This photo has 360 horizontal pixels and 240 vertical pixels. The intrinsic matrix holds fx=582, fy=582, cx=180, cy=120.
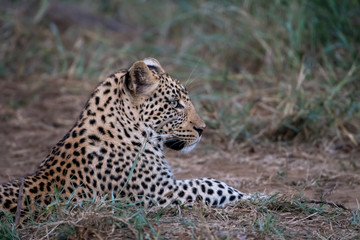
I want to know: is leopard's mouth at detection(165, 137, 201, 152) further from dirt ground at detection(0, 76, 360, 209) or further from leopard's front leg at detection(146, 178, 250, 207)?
dirt ground at detection(0, 76, 360, 209)

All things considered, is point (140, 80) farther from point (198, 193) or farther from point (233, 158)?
point (233, 158)

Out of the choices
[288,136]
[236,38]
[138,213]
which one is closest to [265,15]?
[236,38]

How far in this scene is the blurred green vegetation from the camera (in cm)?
820

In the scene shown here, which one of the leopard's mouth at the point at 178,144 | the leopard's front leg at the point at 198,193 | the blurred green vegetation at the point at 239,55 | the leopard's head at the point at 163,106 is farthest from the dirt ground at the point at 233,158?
the leopard's head at the point at 163,106

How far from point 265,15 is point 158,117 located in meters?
5.59

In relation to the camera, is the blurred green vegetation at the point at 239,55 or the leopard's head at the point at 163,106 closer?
the leopard's head at the point at 163,106

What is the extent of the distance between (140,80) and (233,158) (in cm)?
272

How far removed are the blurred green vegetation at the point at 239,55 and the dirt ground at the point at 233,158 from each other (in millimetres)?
317

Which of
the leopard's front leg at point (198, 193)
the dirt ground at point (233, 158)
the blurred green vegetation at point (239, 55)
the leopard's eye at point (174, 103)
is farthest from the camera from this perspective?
the blurred green vegetation at point (239, 55)

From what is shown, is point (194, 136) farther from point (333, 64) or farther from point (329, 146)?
point (333, 64)

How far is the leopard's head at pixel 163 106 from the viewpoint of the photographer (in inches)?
207

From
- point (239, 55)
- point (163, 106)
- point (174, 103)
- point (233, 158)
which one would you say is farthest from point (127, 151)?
point (239, 55)

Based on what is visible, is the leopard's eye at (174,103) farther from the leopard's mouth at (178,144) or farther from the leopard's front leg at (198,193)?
the leopard's front leg at (198,193)

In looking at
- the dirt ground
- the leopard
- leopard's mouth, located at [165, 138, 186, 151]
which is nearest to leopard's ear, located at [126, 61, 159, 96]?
the leopard
